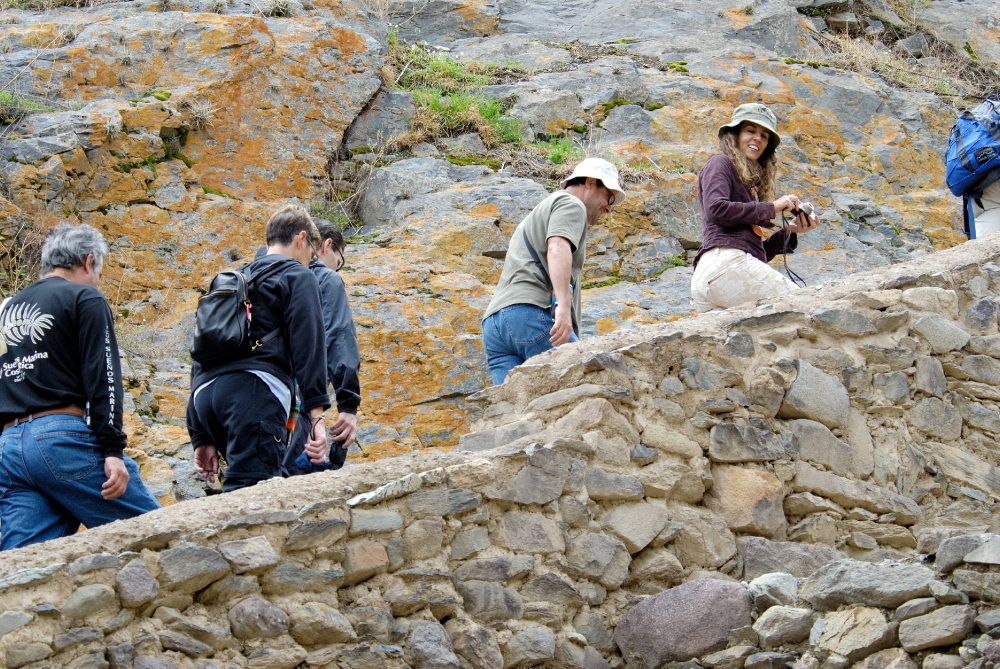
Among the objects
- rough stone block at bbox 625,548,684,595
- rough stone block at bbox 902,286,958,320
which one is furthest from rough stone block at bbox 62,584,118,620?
rough stone block at bbox 902,286,958,320

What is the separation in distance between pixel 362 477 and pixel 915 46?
9.87m

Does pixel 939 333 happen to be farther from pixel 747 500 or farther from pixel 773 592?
pixel 773 592

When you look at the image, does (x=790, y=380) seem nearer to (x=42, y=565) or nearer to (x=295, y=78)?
(x=42, y=565)

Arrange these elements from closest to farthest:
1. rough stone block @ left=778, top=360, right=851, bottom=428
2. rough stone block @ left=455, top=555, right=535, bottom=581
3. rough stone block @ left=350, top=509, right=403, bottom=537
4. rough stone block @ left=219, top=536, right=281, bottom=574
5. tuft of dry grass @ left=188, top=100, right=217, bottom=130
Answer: rough stone block @ left=219, top=536, right=281, bottom=574 → rough stone block @ left=350, top=509, right=403, bottom=537 → rough stone block @ left=455, top=555, right=535, bottom=581 → rough stone block @ left=778, top=360, right=851, bottom=428 → tuft of dry grass @ left=188, top=100, right=217, bottom=130

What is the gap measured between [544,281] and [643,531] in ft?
4.29

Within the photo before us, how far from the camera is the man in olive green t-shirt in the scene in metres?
4.66

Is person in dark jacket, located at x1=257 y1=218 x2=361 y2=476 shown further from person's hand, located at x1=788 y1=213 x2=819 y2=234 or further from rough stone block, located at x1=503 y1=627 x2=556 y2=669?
person's hand, located at x1=788 y1=213 x2=819 y2=234

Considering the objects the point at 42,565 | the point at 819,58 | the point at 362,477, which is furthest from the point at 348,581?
the point at 819,58

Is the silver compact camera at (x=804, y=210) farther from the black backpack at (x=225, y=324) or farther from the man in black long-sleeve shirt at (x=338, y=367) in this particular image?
the black backpack at (x=225, y=324)

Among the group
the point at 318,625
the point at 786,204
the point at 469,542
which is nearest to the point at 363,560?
the point at 318,625

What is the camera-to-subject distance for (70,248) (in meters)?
3.76

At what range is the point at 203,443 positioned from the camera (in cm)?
402

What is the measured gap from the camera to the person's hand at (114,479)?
136 inches

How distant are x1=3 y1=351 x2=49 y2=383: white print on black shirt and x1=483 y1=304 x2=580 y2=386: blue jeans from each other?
6.05 feet
